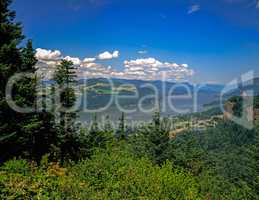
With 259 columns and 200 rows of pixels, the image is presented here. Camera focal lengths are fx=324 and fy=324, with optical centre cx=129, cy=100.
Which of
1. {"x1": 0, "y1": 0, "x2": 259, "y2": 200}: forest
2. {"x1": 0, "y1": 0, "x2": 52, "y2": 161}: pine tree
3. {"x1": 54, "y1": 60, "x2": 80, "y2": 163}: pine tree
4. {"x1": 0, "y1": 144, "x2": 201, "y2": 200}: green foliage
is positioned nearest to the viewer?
{"x1": 0, "y1": 144, "x2": 201, "y2": 200}: green foliage

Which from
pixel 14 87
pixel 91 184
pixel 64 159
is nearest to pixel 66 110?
pixel 64 159

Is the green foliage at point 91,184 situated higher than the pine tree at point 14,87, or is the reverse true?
the pine tree at point 14,87

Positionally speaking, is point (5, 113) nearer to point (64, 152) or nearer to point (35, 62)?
point (35, 62)

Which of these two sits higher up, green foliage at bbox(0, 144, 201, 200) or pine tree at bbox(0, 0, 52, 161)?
pine tree at bbox(0, 0, 52, 161)

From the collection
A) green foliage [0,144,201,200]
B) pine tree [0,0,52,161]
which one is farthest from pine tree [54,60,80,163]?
green foliage [0,144,201,200]

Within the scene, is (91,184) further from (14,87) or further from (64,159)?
(64,159)

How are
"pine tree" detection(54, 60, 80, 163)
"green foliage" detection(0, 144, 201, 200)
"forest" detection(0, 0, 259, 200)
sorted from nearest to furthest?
"green foliage" detection(0, 144, 201, 200), "forest" detection(0, 0, 259, 200), "pine tree" detection(54, 60, 80, 163)

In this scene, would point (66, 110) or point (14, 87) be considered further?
point (66, 110)

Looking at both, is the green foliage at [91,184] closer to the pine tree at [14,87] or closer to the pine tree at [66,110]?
the pine tree at [14,87]

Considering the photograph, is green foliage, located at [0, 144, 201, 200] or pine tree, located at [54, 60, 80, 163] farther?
pine tree, located at [54, 60, 80, 163]

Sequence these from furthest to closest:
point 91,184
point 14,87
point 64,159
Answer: point 64,159
point 14,87
point 91,184

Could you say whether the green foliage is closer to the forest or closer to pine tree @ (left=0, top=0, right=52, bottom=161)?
the forest

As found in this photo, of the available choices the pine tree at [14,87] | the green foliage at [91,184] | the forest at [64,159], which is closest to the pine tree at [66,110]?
the forest at [64,159]

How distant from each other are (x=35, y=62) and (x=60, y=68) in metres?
4.15
